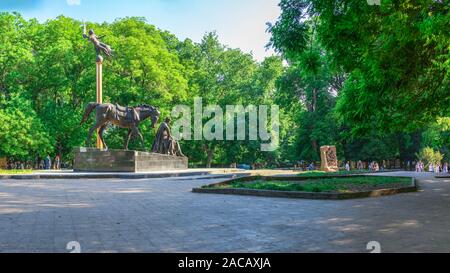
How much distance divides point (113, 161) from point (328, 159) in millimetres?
19472

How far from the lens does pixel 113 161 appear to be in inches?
1178

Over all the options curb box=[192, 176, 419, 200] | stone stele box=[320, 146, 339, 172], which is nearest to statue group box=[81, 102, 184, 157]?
stone stele box=[320, 146, 339, 172]

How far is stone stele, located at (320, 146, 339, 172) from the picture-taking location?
38469 millimetres

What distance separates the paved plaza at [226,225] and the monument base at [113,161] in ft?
55.0

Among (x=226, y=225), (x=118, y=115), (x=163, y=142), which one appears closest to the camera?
(x=226, y=225)

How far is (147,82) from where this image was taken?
45.8 meters

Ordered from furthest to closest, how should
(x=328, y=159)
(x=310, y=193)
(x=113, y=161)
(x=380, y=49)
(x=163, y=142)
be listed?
(x=328, y=159)
(x=163, y=142)
(x=113, y=161)
(x=310, y=193)
(x=380, y=49)

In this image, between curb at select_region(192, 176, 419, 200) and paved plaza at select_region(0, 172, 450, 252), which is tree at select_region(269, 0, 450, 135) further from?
paved plaza at select_region(0, 172, 450, 252)

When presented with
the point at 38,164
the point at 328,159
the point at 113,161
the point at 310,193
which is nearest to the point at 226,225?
the point at 310,193

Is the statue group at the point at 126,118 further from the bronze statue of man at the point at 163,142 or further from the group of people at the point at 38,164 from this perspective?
the group of people at the point at 38,164

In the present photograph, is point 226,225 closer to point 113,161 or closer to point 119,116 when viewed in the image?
point 113,161

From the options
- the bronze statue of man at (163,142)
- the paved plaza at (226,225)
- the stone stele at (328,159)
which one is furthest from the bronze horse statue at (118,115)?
the paved plaza at (226,225)

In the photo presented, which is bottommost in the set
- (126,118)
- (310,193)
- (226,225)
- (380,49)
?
(226,225)
